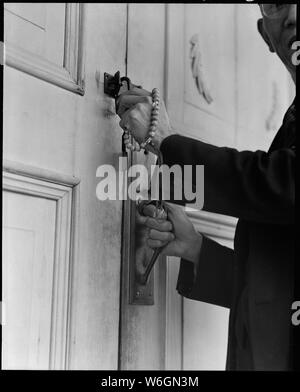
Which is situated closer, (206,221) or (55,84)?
(55,84)

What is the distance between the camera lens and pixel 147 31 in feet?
3.27

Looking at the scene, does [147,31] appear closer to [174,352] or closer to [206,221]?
[206,221]

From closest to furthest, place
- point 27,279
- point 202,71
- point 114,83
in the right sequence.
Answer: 1. point 27,279
2. point 114,83
3. point 202,71

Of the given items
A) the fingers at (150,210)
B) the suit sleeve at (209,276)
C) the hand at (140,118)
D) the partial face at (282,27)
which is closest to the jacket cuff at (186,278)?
the suit sleeve at (209,276)

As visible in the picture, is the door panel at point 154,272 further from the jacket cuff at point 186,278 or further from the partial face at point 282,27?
the partial face at point 282,27

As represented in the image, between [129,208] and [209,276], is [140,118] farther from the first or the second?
[209,276]

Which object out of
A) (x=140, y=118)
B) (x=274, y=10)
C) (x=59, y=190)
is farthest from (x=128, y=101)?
(x=274, y=10)

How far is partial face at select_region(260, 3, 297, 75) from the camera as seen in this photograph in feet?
3.02

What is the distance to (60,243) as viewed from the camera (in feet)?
2.69

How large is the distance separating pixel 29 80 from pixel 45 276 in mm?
237

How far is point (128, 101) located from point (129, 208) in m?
0.16

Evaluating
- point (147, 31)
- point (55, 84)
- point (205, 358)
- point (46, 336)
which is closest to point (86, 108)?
point (55, 84)

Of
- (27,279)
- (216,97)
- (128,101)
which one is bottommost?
(27,279)

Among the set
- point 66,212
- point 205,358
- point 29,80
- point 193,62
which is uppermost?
point 193,62
